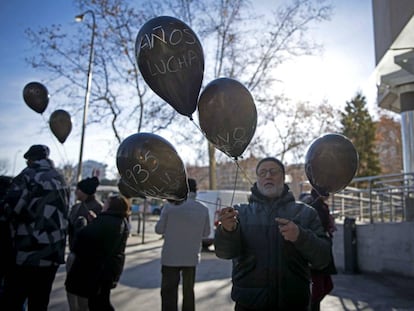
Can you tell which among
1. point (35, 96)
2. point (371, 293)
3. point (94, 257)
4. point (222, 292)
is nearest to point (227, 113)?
point (94, 257)

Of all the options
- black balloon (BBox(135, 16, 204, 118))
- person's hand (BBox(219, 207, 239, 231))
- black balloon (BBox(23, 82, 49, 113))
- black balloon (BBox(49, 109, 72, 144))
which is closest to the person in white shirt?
black balloon (BBox(135, 16, 204, 118))

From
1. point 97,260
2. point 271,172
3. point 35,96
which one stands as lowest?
point 97,260

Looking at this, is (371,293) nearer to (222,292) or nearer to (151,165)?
(222,292)

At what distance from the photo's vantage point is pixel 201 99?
9.80 feet

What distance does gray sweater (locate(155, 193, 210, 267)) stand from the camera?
4402 millimetres

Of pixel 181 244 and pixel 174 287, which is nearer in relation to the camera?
pixel 174 287

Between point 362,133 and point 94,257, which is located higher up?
point 362,133

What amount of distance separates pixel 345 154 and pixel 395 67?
1017 centimetres

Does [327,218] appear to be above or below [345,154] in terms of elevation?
below

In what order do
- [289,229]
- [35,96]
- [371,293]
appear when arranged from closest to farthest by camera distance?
[289,229]
[35,96]
[371,293]

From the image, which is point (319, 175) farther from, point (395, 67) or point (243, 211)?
point (395, 67)

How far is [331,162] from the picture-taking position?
3203mm

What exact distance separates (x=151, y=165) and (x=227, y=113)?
704mm

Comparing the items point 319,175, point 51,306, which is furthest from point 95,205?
point 319,175
